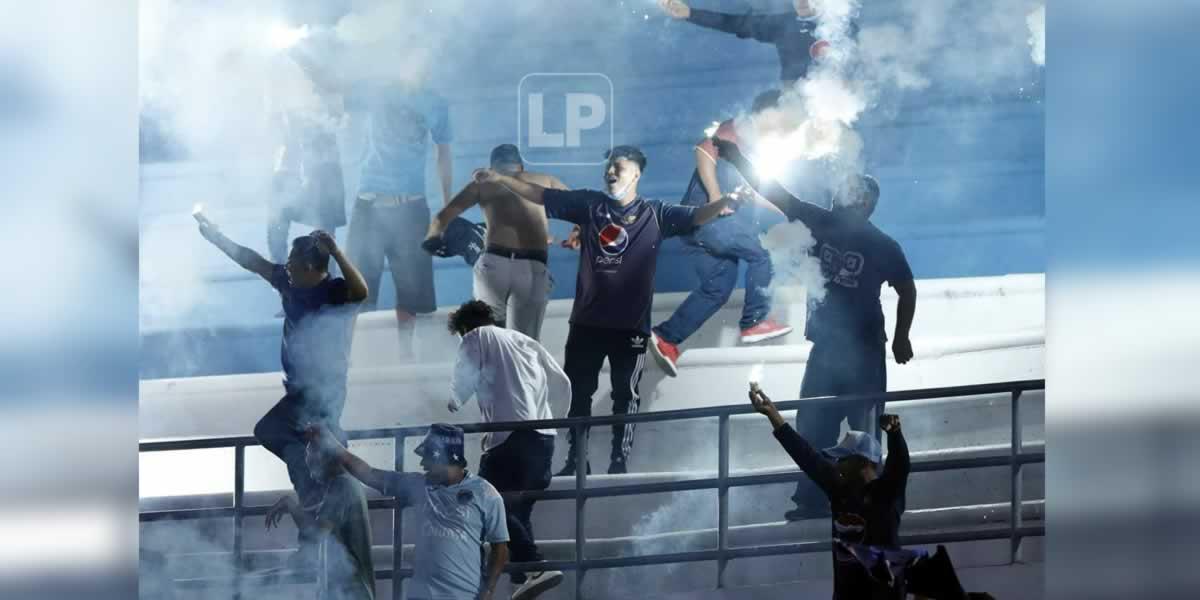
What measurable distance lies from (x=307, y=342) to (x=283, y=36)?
74 cm

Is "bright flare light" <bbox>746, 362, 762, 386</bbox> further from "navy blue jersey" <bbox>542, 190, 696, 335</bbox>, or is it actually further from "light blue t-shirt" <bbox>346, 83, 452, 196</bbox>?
"light blue t-shirt" <bbox>346, 83, 452, 196</bbox>

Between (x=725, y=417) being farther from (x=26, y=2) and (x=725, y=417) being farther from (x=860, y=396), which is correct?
(x=26, y=2)

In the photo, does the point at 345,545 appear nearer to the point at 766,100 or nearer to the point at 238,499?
the point at 238,499

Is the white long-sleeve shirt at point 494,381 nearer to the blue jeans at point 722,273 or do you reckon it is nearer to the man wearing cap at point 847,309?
the blue jeans at point 722,273

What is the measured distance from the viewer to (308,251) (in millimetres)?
3180

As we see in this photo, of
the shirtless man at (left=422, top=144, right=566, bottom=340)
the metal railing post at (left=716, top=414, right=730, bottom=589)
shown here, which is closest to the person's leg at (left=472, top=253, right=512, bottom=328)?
the shirtless man at (left=422, top=144, right=566, bottom=340)

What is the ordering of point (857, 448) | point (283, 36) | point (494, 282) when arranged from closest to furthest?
point (283, 36), point (494, 282), point (857, 448)

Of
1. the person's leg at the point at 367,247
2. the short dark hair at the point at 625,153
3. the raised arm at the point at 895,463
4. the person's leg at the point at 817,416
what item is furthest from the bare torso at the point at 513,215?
the raised arm at the point at 895,463

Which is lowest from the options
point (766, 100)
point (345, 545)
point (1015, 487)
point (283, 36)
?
point (345, 545)

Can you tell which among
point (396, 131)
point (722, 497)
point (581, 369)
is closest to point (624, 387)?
point (581, 369)

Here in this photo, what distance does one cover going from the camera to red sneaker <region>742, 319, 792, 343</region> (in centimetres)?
335

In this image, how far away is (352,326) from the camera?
3.22m

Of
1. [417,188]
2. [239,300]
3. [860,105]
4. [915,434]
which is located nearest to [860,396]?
[915,434]

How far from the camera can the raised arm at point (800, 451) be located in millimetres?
3314
